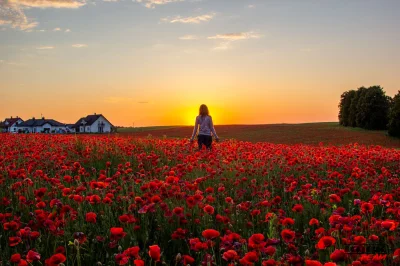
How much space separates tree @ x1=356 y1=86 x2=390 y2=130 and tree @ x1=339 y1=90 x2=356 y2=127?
309 inches

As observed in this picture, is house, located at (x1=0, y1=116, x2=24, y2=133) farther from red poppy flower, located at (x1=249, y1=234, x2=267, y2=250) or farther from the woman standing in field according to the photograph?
red poppy flower, located at (x1=249, y1=234, x2=267, y2=250)

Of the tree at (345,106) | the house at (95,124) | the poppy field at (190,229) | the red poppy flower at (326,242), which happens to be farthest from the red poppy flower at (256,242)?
the house at (95,124)

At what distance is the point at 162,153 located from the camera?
11.5 metres

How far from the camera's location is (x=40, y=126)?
109 meters

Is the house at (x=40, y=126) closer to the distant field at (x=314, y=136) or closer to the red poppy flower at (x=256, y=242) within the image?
the distant field at (x=314, y=136)

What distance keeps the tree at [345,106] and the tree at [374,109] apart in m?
7.86

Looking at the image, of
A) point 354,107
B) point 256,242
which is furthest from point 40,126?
point 256,242

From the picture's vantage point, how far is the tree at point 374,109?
54.1m

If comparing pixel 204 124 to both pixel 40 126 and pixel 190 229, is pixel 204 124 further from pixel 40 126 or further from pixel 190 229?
pixel 40 126

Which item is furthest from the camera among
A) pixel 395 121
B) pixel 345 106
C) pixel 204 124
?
pixel 345 106

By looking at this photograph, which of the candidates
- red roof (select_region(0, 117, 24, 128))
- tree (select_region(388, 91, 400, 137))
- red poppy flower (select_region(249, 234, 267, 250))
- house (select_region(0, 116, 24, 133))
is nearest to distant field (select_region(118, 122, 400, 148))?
tree (select_region(388, 91, 400, 137))

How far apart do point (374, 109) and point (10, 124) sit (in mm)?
101036

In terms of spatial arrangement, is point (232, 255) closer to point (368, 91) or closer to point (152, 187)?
point (152, 187)

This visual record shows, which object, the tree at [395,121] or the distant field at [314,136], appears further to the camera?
the tree at [395,121]
